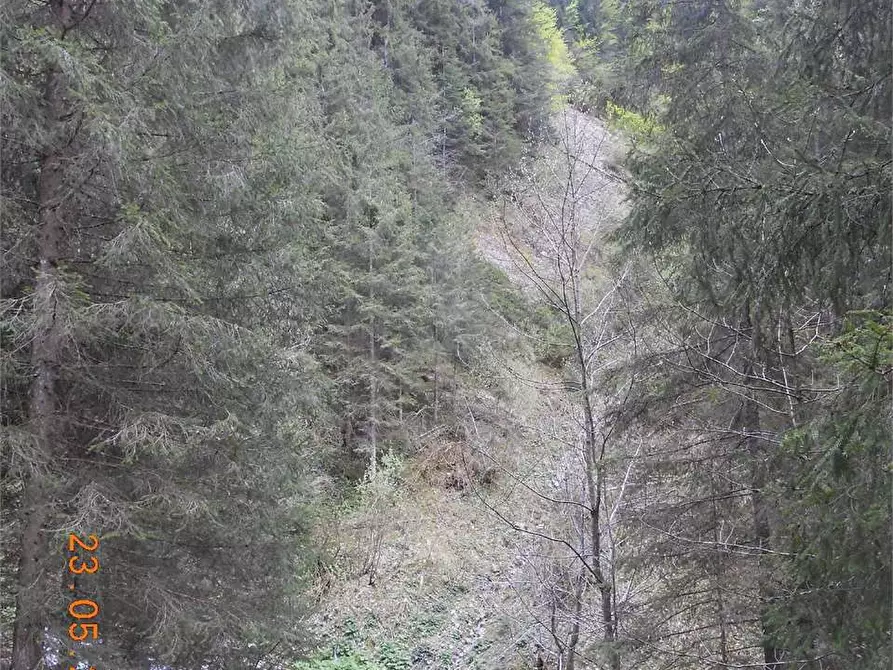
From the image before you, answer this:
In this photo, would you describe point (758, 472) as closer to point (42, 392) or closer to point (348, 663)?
point (42, 392)

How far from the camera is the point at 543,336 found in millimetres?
6145

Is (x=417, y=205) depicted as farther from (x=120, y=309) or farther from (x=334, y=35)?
(x=120, y=309)

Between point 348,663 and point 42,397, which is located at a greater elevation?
point 42,397

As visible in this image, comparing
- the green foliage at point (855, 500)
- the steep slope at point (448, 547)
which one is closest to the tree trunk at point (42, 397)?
the green foliage at point (855, 500)

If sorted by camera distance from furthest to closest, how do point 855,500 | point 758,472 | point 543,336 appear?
point 543,336
point 758,472
point 855,500

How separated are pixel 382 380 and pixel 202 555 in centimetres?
733

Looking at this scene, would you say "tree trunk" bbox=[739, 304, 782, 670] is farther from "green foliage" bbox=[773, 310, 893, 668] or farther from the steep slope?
the steep slope

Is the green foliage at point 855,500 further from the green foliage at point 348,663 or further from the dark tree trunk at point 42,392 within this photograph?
the green foliage at point 348,663
